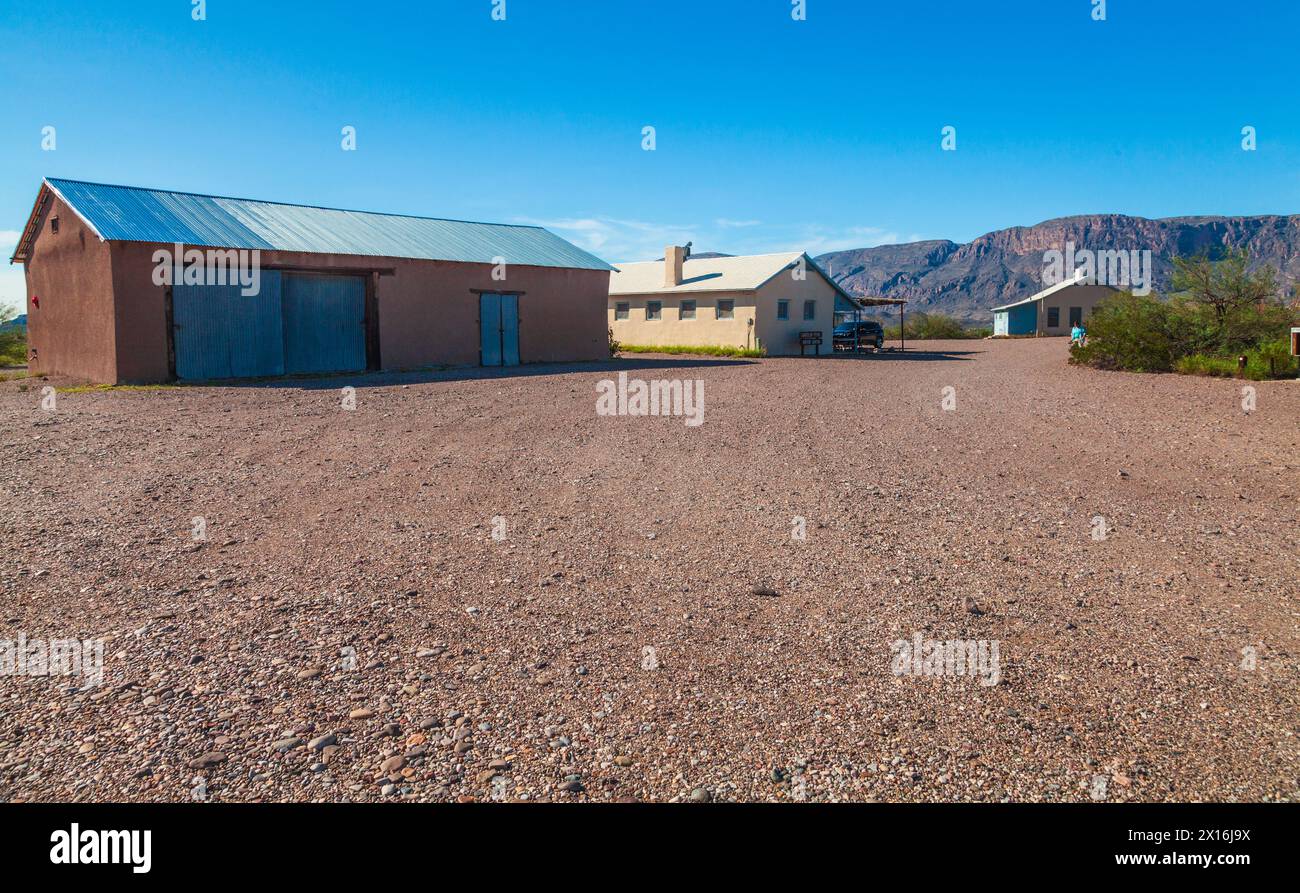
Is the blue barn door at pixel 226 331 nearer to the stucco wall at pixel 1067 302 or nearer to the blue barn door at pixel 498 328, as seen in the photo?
the blue barn door at pixel 498 328

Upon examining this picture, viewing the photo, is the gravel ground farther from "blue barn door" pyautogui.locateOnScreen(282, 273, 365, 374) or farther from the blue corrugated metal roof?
"blue barn door" pyautogui.locateOnScreen(282, 273, 365, 374)

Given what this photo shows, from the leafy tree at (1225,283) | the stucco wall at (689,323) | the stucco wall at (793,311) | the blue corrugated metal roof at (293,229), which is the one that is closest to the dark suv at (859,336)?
the stucco wall at (793,311)

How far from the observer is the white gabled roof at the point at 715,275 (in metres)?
35.4

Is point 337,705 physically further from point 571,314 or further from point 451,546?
point 571,314

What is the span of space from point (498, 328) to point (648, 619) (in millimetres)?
21841

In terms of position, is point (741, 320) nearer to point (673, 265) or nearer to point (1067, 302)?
point (673, 265)

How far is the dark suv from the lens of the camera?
38.3 metres

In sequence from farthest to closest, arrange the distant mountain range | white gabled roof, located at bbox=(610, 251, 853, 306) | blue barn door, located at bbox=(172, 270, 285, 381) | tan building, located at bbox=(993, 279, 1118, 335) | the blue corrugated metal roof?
the distant mountain range
tan building, located at bbox=(993, 279, 1118, 335)
white gabled roof, located at bbox=(610, 251, 853, 306)
the blue corrugated metal roof
blue barn door, located at bbox=(172, 270, 285, 381)

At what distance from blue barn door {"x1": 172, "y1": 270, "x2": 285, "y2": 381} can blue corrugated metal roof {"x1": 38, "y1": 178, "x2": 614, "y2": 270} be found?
42.4 inches

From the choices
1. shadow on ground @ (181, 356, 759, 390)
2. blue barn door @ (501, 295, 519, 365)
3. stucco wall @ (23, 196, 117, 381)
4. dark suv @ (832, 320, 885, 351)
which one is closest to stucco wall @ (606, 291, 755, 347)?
dark suv @ (832, 320, 885, 351)

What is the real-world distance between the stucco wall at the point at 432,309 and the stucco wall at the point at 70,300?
454 millimetres

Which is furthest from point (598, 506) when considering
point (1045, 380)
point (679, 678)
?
point (1045, 380)

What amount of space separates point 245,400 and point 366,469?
25.3 feet
